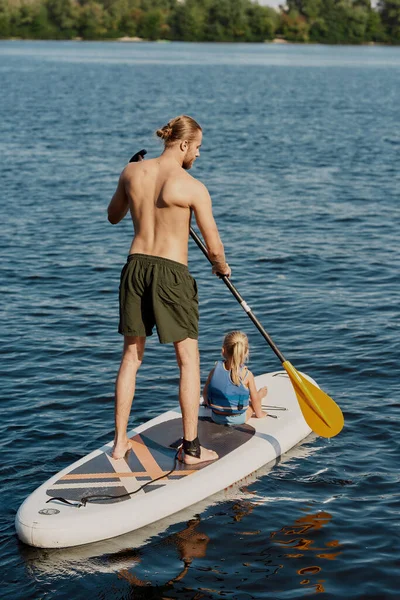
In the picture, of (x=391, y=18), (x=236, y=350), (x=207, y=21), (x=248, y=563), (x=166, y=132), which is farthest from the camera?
(x=391, y=18)

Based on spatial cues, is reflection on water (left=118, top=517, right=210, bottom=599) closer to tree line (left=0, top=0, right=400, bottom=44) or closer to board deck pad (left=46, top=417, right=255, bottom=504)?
board deck pad (left=46, top=417, right=255, bottom=504)

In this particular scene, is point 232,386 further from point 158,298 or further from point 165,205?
point 165,205

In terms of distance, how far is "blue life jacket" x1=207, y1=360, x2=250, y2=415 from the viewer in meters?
7.95

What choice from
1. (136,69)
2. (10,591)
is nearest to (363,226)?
(10,591)

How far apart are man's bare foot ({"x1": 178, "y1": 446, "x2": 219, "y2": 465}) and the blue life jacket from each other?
577 mm

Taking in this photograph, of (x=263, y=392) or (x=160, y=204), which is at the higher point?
(x=160, y=204)

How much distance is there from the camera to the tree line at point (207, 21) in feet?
439

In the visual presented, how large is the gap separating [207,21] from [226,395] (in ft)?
452

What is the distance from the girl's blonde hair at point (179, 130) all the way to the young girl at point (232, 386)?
1.86 m

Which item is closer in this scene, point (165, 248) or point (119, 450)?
point (165, 248)

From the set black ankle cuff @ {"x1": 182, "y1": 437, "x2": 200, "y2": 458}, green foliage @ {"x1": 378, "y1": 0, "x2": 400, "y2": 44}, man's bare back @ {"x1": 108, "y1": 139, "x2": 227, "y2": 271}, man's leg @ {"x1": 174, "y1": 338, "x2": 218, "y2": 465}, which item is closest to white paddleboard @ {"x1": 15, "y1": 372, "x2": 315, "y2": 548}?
black ankle cuff @ {"x1": 182, "y1": 437, "x2": 200, "y2": 458}

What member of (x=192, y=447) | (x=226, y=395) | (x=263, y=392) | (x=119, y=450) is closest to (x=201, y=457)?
(x=192, y=447)

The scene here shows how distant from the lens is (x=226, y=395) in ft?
26.1

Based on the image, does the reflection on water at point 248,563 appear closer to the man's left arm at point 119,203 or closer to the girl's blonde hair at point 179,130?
the man's left arm at point 119,203
